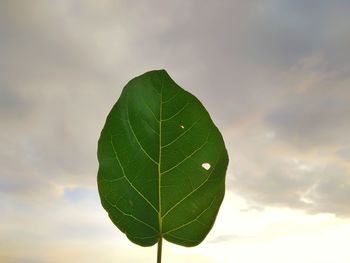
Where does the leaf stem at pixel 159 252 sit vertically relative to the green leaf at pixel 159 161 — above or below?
below

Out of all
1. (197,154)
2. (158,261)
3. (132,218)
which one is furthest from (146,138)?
(158,261)

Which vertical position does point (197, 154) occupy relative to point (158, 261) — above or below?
above

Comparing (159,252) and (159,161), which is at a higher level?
(159,161)

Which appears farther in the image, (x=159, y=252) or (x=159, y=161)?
(x=159, y=161)

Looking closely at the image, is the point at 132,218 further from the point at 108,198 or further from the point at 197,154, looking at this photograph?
the point at 197,154

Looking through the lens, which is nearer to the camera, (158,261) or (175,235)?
(158,261)

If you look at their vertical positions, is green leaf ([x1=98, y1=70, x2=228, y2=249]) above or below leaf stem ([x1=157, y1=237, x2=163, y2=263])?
above

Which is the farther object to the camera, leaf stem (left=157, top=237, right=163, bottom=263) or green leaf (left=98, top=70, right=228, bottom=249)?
green leaf (left=98, top=70, right=228, bottom=249)

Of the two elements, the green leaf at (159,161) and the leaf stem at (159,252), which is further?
the green leaf at (159,161)
